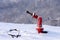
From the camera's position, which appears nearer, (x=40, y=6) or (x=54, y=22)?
(x=54, y=22)

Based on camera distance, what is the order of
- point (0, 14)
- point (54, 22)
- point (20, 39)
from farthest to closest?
point (0, 14) → point (54, 22) → point (20, 39)

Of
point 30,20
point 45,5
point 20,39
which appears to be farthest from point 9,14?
point 20,39

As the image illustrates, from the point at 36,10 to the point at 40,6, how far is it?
0.17 metres

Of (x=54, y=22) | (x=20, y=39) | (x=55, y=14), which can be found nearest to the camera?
(x=20, y=39)

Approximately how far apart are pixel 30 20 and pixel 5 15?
0.74m

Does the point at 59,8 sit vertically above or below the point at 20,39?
above

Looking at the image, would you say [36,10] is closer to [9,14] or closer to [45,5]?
[45,5]

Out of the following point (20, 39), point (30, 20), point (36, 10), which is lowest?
point (20, 39)

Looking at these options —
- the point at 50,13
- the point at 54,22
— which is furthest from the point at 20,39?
the point at 50,13

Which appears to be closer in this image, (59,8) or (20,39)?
(20,39)

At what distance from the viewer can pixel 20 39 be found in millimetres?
1537

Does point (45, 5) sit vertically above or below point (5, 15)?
above

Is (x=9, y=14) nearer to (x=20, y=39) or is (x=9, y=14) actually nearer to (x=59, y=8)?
(x=59, y=8)

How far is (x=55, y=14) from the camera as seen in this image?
4.33m
